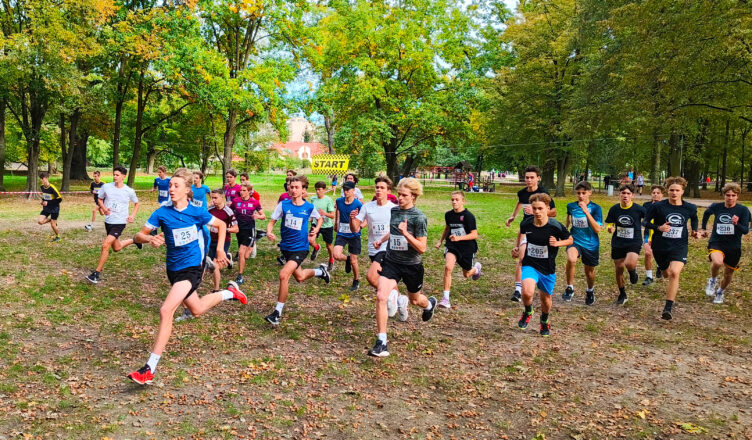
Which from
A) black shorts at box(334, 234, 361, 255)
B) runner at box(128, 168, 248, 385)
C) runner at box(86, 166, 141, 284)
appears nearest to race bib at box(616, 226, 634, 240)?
black shorts at box(334, 234, 361, 255)

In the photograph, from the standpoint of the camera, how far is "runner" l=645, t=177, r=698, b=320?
7734 millimetres

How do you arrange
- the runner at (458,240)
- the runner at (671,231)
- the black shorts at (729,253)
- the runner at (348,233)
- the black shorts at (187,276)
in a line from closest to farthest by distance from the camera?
the black shorts at (187,276)
the runner at (671,231)
the runner at (458,240)
the black shorts at (729,253)
the runner at (348,233)

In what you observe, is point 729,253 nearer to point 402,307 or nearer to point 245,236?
point 402,307

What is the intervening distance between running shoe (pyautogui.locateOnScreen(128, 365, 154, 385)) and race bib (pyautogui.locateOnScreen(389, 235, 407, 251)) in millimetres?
2956

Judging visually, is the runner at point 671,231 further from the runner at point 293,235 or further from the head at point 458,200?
the runner at point 293,235

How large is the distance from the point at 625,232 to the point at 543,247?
273 cm

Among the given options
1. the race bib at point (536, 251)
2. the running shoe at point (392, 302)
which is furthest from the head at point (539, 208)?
the running shoe at point (392, 302)

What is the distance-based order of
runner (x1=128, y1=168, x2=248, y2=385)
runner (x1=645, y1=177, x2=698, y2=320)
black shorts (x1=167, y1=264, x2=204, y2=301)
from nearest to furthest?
runner (x1=128, y1=168, x2=248, y2=385) → black shorts (x1=167, y1=264, x2=204, y2=301) → runner (x1=645, y1=177, x2=698, y2=320)

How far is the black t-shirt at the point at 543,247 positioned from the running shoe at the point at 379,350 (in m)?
2.32

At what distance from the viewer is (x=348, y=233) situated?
9570 mm

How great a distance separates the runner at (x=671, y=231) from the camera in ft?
25.4

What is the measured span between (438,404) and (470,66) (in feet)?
122

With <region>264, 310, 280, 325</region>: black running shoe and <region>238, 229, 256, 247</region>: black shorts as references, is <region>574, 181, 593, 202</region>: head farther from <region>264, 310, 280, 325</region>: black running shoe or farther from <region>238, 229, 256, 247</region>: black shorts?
<region>238, 229, 256, 247</region>: black shorts

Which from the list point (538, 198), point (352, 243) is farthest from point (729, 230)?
point (352, 243)
